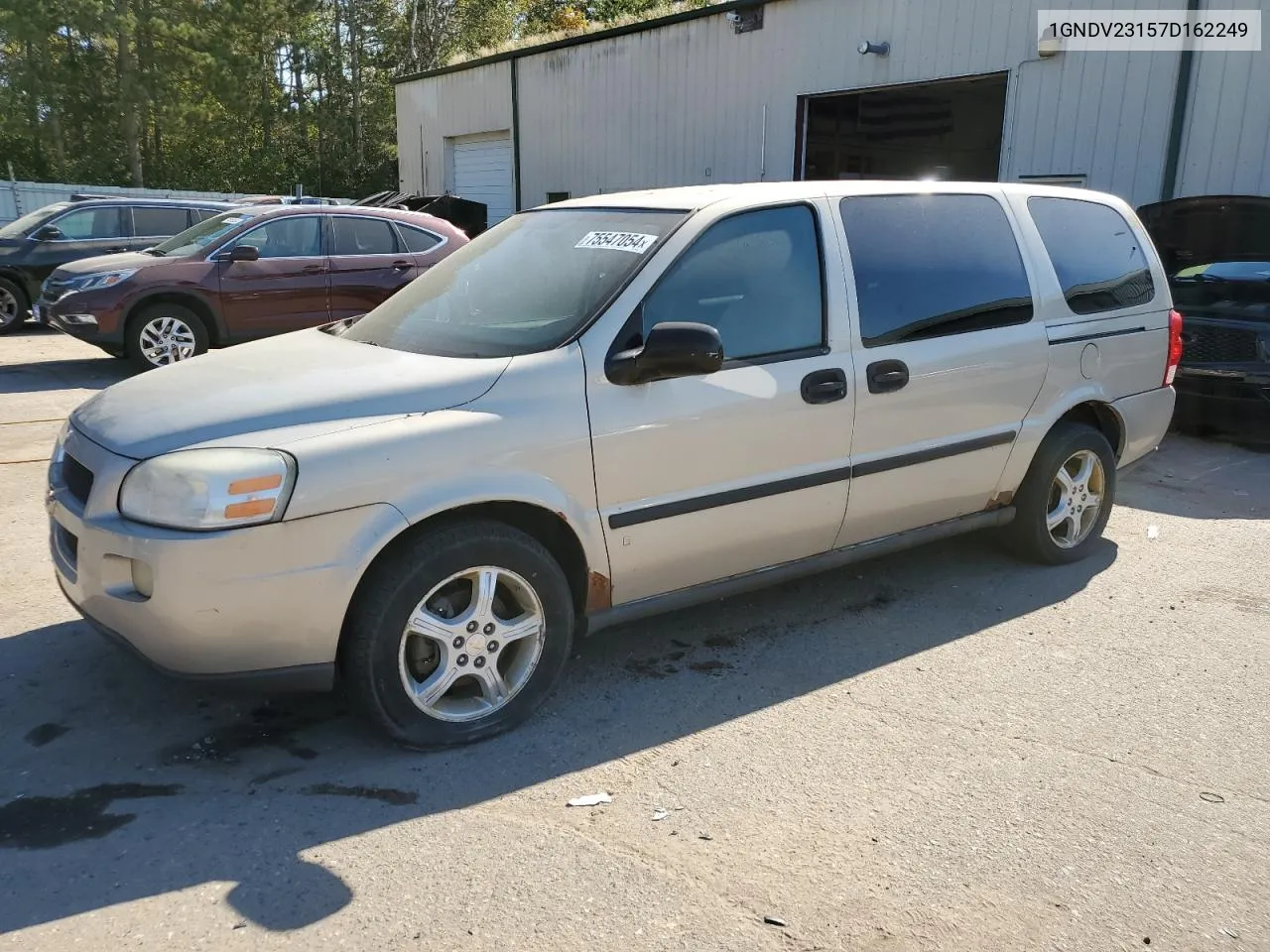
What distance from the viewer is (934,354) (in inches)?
164

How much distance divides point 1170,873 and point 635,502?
73.9 inches

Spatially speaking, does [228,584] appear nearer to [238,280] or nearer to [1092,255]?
[1092,255]

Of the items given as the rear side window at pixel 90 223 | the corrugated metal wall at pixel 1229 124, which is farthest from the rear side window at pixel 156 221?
the corrugated metal wall at pixel 1229 124

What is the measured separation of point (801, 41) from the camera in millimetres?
14469

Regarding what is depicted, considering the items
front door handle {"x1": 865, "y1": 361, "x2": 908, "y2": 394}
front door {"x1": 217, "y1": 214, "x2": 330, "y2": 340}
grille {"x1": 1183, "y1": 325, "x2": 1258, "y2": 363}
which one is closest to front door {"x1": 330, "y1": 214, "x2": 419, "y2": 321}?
front door {"x1": 217, "y1": 214, "x2": 330, "y2": 340}

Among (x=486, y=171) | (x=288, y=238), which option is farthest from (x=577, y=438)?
(x=486, y=171)

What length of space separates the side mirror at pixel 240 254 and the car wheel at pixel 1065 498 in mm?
7746

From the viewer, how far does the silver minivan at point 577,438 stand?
291 centimetres

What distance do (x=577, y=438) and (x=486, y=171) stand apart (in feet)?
66.1

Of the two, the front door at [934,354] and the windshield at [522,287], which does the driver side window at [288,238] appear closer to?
the windshield at [522,287]

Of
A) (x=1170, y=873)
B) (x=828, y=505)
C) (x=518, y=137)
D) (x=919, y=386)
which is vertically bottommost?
(x=1170, y=873)

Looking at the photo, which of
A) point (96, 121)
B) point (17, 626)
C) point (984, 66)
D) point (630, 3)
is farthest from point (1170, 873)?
point (96, 121)

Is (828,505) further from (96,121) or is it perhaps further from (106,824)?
(96,121)

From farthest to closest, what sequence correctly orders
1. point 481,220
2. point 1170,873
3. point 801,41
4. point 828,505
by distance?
point 481,220 < point 801,41 < point 828,505 < point 1170,873
